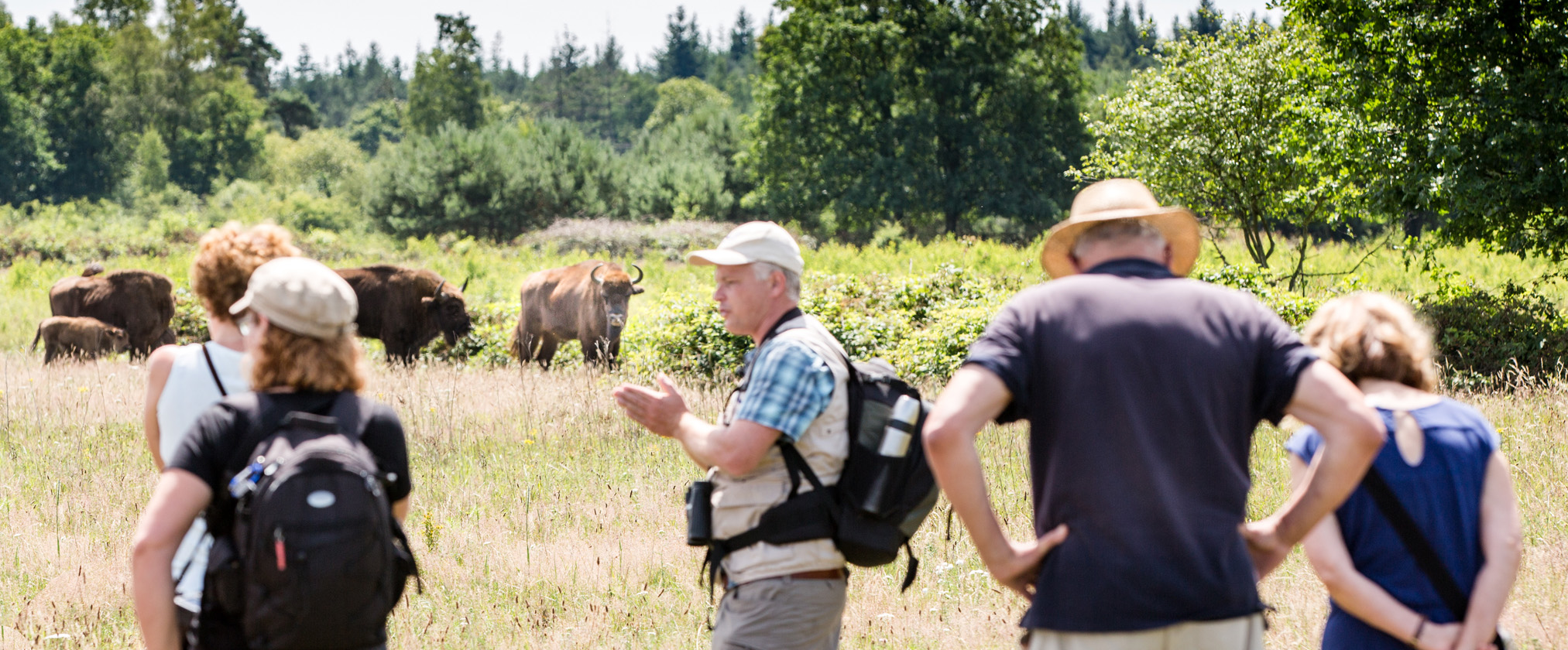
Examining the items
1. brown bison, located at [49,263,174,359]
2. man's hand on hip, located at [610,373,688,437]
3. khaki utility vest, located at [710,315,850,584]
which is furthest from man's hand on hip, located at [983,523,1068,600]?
brown bison, located at [49,263,174,359]

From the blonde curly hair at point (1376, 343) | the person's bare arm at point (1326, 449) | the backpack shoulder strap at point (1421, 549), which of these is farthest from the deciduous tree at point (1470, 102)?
the person's bare arm at point (1326, 449)

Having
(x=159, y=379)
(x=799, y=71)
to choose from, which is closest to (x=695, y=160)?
(x=799, y=71)

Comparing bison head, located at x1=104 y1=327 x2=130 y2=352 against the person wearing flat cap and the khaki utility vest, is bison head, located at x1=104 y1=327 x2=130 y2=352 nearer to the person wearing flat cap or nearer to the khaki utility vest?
the person wearing flat cap

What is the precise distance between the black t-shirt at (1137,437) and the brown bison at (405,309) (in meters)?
15.7

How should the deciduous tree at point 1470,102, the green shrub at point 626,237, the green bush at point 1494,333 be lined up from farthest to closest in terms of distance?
the green shrub at point 626,237, the green bush at point 1494,333, the deciduous tree at point 1470,102

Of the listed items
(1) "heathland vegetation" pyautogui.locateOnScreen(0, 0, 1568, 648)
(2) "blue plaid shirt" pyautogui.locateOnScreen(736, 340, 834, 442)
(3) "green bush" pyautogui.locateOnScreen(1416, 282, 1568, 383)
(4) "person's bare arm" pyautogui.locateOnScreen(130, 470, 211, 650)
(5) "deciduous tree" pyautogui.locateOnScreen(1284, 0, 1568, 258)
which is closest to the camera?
(4) "person's bare arm" pyautogui.locateOnScreen(130, 470, 211, 650)

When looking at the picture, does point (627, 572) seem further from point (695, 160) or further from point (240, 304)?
point (695, 160)

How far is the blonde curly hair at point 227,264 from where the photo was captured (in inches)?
121

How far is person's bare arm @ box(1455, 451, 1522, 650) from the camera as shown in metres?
2.70

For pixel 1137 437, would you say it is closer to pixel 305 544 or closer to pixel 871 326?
pixel 305 544

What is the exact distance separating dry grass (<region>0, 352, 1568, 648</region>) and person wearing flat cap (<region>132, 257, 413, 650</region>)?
2728 mm

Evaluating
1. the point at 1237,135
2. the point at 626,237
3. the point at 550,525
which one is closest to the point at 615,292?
the point at 550,525

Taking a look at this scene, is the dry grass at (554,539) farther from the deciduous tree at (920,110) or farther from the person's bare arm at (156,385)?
the deciduous tree at (920,110)

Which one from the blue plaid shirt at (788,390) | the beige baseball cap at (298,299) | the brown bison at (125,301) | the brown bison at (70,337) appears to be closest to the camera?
the beige baseball cap at (298,299)
